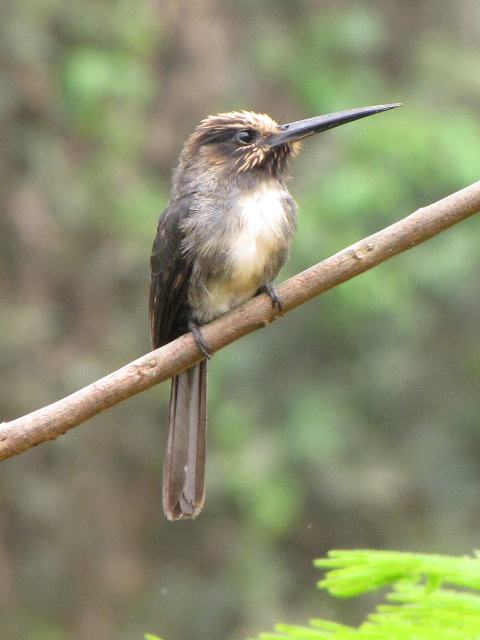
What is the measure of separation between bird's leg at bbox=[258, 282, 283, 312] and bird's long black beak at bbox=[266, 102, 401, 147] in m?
0.49

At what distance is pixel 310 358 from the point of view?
7582mm

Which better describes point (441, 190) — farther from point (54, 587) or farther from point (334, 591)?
point (334, 591)

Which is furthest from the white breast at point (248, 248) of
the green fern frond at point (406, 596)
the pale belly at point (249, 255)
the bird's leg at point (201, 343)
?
the green fern frond at point (406, 596)

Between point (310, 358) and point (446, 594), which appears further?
point (310, 358)

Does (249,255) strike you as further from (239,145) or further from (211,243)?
(239,145)

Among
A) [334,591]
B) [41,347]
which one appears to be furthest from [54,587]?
[334,591]

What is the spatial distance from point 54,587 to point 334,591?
20.6 feet

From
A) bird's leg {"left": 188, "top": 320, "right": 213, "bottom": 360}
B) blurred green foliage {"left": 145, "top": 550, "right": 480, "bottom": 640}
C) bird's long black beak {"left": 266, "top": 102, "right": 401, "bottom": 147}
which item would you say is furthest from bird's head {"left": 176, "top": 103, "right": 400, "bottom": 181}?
blurred green foliage {"left": 145, "top": 550, "right": 480, "bottom": 640}

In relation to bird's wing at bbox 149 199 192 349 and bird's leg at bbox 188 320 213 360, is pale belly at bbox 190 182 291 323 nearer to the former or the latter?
bird's wing at bbox 149 199 192 349

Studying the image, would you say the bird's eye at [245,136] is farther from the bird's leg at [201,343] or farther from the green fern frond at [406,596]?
the green fern frond at [406,596]

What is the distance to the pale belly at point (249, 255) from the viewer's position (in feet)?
11.9

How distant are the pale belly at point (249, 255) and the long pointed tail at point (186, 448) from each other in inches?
10.1

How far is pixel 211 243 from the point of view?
3.66 metres

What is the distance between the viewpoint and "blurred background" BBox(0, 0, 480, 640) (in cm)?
671
